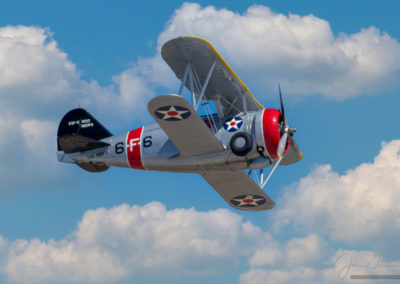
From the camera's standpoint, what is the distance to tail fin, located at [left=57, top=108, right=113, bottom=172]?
22016mm

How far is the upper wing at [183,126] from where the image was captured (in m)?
18.1

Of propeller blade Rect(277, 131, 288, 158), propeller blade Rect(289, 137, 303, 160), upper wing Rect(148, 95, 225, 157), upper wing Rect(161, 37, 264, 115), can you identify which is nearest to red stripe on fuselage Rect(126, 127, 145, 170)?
upper wing Rect(148, 95, 225, 157)

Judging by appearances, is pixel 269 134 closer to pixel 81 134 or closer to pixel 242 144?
pixel 242 144

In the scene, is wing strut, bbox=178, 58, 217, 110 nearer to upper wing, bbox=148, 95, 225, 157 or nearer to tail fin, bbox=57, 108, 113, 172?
upper wing, bbox=148, 95, 225, 157

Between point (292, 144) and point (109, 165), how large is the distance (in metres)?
5.80

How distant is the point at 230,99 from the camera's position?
2114cm

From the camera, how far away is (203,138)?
63.5 feet

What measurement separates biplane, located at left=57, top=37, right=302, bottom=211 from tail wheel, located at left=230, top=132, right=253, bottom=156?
0.02m

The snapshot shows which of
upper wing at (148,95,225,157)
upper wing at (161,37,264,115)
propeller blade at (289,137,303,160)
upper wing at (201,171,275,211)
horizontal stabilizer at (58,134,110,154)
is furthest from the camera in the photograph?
horizontal stabilizer at (58,134,110,154)

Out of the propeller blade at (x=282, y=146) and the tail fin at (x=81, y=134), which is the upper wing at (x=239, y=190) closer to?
the propeller blade at (x=282, y=146)

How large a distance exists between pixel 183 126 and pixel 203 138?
0.74m

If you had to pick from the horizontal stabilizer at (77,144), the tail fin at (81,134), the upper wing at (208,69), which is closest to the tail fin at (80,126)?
the tail fin at (81,134)

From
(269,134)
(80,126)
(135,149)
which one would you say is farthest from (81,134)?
(269,134)

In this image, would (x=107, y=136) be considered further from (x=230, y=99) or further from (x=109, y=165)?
(x=230, y=99)
